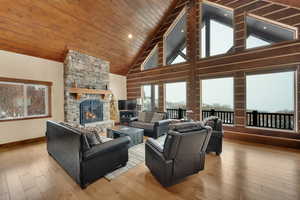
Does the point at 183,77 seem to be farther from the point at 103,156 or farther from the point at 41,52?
the point at 41,52

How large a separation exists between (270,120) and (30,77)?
814 centimetres

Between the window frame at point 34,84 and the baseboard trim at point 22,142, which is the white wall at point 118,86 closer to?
the window frame at point 34,84

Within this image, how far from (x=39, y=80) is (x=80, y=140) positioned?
3904 millimetres

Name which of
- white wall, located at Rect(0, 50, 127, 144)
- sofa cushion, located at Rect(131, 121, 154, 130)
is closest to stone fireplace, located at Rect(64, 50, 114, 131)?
white wall, located at Rect(0, 50, 127, 144)

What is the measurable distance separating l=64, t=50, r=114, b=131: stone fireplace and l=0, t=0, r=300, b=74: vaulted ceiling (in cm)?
36

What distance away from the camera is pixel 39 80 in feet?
14.6

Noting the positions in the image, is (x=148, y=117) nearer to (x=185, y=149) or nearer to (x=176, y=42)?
(x=185, y=149)

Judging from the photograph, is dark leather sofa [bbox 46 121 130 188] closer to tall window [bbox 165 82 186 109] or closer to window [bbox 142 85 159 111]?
tall window [bbox 165 82 186 109]

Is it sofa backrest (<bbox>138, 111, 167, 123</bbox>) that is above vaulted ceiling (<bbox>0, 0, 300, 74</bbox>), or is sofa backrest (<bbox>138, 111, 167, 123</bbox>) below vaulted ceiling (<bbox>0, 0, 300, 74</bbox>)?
below

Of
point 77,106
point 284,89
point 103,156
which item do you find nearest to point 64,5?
point 77,106

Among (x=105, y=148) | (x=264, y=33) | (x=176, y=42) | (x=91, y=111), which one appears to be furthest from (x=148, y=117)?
(x=264, y=33)

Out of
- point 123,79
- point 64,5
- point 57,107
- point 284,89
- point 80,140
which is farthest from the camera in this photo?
point 123,79

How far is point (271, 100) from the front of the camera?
4.30 m

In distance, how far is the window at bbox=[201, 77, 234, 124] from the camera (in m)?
4.83
